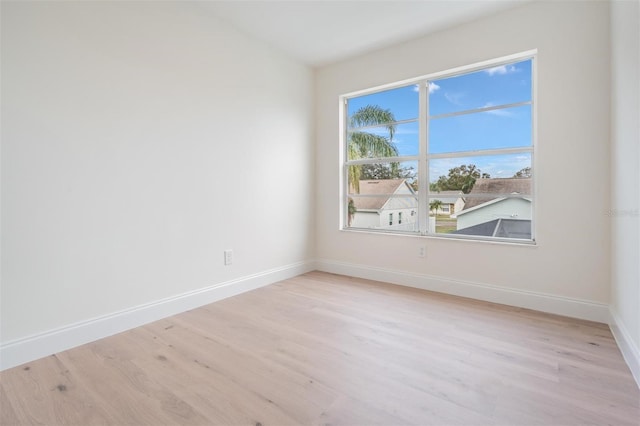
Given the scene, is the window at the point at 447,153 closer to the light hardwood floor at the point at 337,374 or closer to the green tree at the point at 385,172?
the green tree at the point at 385,172

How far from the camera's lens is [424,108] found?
329 centimetres

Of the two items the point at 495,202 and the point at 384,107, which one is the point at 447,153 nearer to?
the point at 495,202

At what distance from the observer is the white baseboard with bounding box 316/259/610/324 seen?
2439 mm

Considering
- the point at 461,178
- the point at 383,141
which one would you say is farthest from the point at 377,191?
the point at 461,178

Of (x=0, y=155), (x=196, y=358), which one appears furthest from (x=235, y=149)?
(x=196, y=358)

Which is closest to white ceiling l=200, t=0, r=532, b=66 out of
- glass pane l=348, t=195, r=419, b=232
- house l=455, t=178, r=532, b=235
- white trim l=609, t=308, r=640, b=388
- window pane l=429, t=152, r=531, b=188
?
window pane l=429, t=152, r=531, b=188

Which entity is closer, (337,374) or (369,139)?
(337,374)

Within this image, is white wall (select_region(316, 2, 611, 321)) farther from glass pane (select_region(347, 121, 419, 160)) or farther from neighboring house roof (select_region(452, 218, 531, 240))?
glass pane (select_region(347, 121, 419, 160))

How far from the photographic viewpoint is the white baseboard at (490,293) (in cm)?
244

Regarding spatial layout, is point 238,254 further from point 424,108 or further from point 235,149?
point 424,108

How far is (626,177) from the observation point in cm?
193

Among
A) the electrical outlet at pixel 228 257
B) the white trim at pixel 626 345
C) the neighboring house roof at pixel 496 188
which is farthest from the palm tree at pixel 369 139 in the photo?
the white trim at pixel 626 345

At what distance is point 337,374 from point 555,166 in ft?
7.79

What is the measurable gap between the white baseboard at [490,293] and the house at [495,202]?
53 cm
